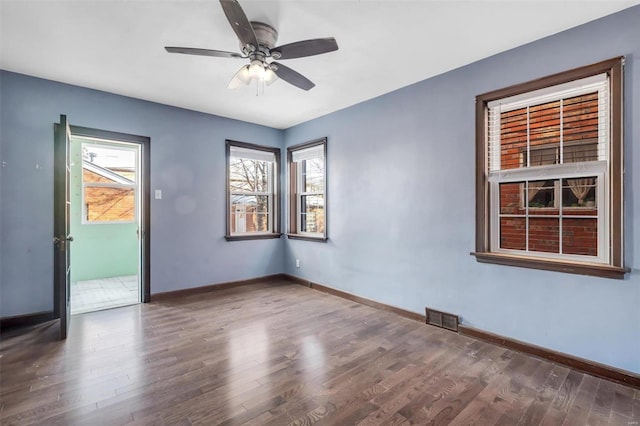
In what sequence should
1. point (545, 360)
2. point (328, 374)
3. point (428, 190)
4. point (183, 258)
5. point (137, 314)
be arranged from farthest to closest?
point (183, 258) < point (137, 314) < point (428, 190) < point (545, 360) < point (328, 374)

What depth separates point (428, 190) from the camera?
3.33 m

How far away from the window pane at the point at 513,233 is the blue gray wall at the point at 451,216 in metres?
0.25

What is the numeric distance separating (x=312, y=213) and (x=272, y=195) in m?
0.84

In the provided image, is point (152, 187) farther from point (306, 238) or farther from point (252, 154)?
point (306, 238)

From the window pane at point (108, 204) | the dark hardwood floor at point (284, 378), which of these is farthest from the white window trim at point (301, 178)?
the window pane at point (108, 204)

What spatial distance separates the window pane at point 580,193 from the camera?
241 centimetres

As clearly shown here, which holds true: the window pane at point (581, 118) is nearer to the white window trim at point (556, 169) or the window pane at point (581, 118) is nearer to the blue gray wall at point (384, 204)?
the white window trim at point (556, 169)

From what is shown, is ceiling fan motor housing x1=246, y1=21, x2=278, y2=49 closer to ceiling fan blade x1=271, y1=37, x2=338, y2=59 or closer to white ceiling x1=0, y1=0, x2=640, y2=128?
white ceiling x1=0, y1=0, x2=640, y2=128

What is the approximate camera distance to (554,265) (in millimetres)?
2480

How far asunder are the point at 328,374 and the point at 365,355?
17.3 inches

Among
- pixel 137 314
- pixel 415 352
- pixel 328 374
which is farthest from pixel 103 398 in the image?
pixel 415 352

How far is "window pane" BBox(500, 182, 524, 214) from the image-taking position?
111 inches

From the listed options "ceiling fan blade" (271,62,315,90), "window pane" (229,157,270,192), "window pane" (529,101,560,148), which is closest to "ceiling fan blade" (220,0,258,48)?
"ceiling fan blade" (271,62,315,90)

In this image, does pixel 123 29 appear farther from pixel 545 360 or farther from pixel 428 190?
pixel 545 360
